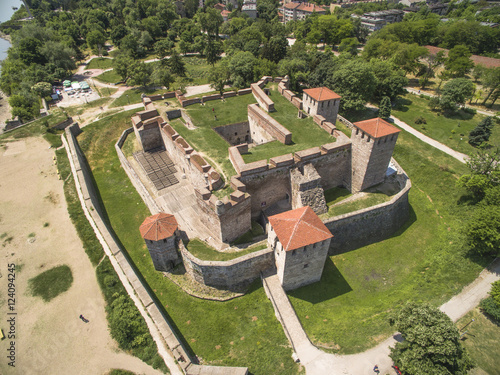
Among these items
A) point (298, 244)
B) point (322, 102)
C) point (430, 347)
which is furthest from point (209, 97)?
point (430, 347)

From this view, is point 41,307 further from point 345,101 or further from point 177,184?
point 345,101

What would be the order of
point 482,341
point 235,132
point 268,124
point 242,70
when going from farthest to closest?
point 242,70
point 235,132
point 268,124
point 482,341

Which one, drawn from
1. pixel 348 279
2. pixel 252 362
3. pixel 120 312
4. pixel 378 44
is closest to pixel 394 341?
pixel 348 279

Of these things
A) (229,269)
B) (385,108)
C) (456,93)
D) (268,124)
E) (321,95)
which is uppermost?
(321,95)

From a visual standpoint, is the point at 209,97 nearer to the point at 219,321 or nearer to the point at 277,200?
the point at 277,200

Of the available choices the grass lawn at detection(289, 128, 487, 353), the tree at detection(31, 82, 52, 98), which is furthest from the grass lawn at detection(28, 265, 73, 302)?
the tree at detection(31, 82, 52, 98)

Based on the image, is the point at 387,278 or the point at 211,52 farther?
the point at 211,52
